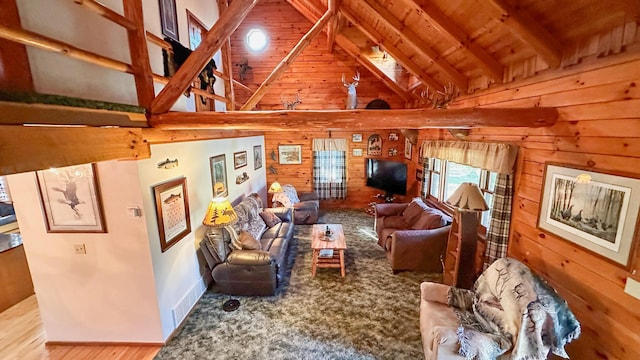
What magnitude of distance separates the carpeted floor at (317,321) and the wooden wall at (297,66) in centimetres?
465

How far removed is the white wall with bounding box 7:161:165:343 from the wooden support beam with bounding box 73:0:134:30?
1.24m

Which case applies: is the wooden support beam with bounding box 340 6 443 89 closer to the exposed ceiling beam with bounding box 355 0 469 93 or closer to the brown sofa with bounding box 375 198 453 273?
the exposed ceiling beam with bounding box 355 0 469 93

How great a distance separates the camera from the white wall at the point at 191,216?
2.63 metres

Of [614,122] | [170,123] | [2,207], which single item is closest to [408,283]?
[614,122]

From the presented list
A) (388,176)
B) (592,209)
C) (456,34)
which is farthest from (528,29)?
(388,176)

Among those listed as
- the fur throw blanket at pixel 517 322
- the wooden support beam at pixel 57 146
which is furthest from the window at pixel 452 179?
the wooden support beam at pixel 57 146

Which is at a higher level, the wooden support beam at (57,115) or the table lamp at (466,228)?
the wooden support beam at (57,115)

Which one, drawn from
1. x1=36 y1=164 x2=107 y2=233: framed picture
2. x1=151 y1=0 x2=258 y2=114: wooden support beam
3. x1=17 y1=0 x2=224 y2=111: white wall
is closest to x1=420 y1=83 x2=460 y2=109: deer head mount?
x1=151 y1=0 x2=258 y2=114: wooden support beam

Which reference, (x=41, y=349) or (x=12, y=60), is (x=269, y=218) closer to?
(x=41, y=349)

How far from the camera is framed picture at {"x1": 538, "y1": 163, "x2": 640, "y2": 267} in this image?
1638mm

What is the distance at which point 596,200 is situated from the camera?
1836 millimetres

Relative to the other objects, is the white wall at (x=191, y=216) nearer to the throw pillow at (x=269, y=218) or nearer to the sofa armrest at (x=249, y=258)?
the sofa armrest at (x=249, y=258)

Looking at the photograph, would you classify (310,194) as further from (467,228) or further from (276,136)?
(467,228)

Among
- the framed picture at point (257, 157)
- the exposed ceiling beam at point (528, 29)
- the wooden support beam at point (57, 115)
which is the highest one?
the exposed ceiling beam at point (528, 29)
